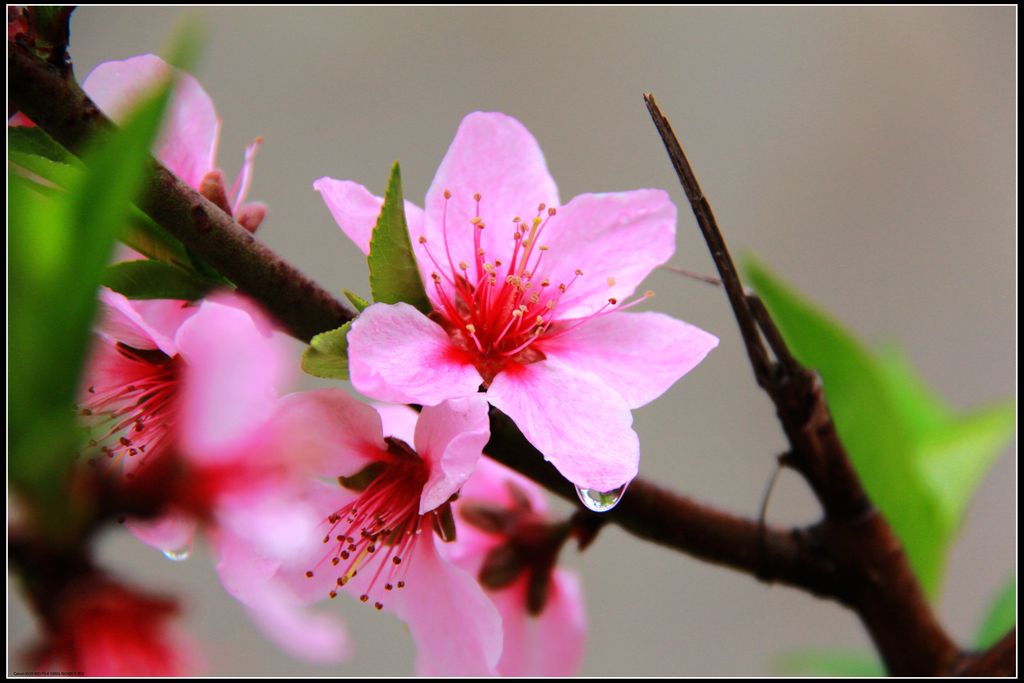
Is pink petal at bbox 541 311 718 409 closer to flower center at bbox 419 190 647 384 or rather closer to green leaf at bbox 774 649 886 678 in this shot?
flower center at bbox 419 190 647 384

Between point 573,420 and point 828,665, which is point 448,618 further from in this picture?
point 828,665

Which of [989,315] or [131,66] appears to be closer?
[131,66]

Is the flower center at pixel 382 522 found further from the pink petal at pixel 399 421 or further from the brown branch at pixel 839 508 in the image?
the brown branch at pixel 839 508

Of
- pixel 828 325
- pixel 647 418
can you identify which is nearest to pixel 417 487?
pixel 828 325

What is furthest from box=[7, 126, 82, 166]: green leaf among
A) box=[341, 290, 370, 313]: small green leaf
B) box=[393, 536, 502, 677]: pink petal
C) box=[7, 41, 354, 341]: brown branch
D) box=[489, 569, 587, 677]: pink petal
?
box=[489, 569, 587, 677]: pink petal

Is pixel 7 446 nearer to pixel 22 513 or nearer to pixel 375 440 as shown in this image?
pixel 22 513

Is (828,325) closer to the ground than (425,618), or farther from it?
farther from it

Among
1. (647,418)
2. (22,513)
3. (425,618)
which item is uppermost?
(22,513)
